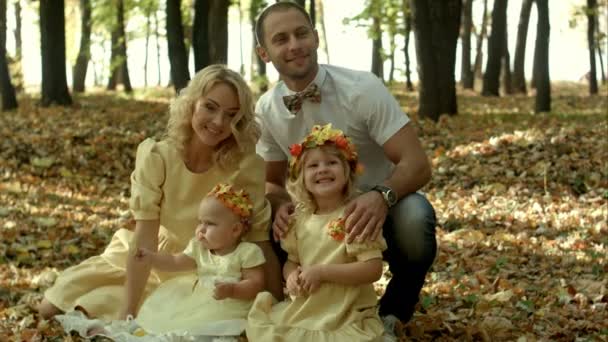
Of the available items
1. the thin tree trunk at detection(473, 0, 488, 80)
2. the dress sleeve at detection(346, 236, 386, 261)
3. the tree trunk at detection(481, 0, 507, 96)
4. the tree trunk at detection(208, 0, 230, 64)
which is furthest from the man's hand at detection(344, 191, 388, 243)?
the thin tree trunk at detection(473, 0, 488, 80)

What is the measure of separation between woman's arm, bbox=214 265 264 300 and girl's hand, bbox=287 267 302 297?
246 mm

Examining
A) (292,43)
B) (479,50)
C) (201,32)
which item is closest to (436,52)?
(201,32)

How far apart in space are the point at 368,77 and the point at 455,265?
237cm

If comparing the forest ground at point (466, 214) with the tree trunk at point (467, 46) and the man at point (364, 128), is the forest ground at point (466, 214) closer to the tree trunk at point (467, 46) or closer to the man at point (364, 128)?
the man at point (364, 128)

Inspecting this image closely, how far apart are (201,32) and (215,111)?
1094 centimetres

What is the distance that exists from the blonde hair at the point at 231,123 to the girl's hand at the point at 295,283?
0.78 meters

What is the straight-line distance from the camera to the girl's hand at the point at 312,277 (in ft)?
12.9

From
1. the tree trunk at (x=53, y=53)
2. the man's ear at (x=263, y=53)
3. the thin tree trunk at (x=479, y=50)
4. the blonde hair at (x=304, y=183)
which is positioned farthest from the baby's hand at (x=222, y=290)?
the thin tree trunk at (x=479, y=50)

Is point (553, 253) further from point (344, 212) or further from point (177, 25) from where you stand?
point (177, 25)

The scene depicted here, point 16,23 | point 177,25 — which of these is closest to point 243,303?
point 177,25

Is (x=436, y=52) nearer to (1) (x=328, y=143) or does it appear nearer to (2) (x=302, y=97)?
(2) (x=302, y=97)

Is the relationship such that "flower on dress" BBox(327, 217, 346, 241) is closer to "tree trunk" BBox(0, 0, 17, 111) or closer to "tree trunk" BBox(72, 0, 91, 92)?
"tree trunk" BBox(0, 0, 17, 111)

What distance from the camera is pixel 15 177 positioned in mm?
10219

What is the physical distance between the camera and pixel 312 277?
12.9 ft
